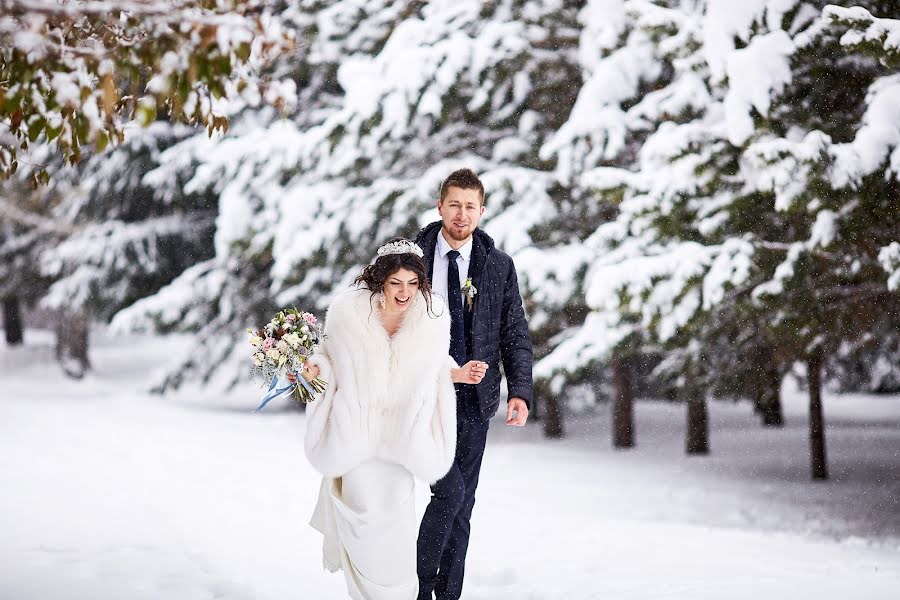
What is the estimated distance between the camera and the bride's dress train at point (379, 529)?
14.6 ft

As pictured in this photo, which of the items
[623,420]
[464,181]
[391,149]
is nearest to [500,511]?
[464,181]

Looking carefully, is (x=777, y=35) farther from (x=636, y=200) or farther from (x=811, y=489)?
(x=811, y=489)

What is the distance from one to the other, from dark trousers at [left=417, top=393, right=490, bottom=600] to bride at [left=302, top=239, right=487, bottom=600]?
194 millimetres

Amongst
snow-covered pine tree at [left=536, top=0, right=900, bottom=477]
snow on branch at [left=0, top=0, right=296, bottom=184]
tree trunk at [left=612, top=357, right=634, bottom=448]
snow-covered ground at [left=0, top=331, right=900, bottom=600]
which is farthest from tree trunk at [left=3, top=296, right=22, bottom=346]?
snow on branch at [left=0, top=0, right=296, bottom=184]

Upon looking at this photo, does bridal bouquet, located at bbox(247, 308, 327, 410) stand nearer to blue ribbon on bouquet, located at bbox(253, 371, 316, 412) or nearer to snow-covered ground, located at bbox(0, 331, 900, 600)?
blue ribbon on bouquet, located at bbox(253, 371, 316, 412)

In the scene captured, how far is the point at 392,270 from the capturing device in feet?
14.5

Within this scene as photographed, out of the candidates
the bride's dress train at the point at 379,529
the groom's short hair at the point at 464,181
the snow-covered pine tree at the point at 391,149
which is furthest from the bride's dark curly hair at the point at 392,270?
the snow-covered pine tree at the point at 391,149

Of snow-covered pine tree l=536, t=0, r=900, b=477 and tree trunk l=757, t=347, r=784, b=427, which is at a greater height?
snow-covered pine tree l=536, t=0, r=900, b=477

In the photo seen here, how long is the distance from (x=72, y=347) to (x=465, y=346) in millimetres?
23293

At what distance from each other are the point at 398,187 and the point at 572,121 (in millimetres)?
3218

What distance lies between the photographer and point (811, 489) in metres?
11.8

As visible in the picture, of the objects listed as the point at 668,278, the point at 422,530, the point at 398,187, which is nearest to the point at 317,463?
the point at 422,530

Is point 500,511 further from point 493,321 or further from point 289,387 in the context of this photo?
point 289,387

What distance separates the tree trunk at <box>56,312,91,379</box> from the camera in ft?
80.8
